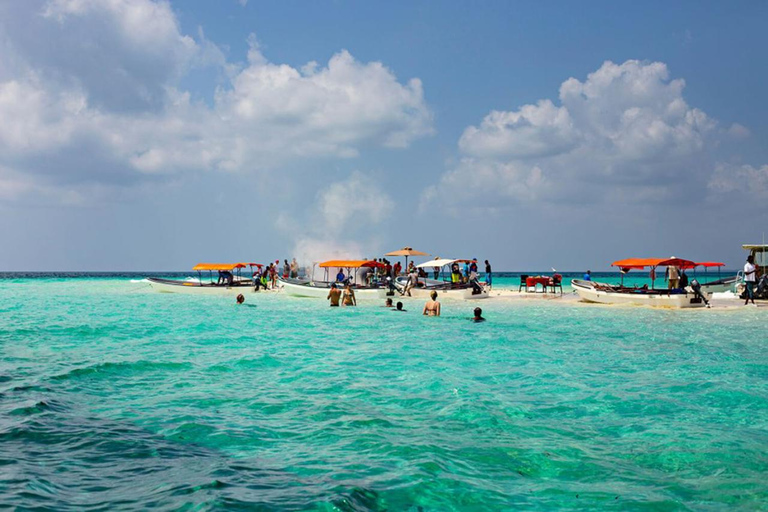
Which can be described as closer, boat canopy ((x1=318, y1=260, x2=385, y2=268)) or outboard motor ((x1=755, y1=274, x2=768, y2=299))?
outboard motor ((x1=755, y1=274, x2=768, y2=299))

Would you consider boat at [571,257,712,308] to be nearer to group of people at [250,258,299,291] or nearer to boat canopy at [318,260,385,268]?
boat canopy at [318,260,385,268]

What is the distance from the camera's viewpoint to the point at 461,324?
2186 cm

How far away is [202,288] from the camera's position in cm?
4050

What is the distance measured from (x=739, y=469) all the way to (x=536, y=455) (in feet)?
7.46

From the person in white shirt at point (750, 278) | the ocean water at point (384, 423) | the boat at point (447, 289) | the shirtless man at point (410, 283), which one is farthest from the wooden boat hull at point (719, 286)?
the ocean water at point (384, 423)

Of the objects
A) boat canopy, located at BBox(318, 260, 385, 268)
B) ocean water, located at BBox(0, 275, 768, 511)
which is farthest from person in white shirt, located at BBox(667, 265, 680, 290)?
boat canopy, located at BBox(318, 260, 385, 268)

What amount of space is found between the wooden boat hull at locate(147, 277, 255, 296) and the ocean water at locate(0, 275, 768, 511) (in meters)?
21.8

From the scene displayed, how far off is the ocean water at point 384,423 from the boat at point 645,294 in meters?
10.8

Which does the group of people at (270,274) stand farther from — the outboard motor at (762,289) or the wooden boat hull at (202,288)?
the outboard motor at (762,289)

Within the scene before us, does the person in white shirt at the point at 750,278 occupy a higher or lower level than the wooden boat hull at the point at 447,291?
higher

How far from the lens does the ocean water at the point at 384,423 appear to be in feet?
18.3

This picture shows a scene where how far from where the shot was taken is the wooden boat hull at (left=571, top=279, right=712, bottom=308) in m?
28.1

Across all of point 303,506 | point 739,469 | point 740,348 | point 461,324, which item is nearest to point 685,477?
point 739,469

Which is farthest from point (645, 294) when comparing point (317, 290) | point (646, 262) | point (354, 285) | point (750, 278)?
point (317, 290)
